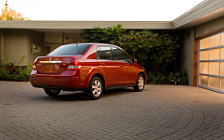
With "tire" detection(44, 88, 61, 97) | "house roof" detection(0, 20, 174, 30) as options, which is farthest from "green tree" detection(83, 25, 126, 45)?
"tire" detection(44, 88, 61, 97)

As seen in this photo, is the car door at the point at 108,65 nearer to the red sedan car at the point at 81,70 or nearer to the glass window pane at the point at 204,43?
the red sedan car at the point at 81,70

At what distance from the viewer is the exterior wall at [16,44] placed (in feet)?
57.5

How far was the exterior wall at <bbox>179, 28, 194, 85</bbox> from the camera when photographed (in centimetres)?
1413

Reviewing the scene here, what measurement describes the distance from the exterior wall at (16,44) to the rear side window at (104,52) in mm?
10147

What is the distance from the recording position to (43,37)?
19844mm

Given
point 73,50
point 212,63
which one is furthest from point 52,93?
point 212,63

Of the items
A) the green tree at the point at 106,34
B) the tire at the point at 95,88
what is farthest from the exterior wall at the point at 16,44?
the tire at the point at 95,88

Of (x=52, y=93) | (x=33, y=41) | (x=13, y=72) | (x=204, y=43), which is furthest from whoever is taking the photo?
(x=33, y=41)

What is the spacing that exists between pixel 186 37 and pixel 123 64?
7.02 meters

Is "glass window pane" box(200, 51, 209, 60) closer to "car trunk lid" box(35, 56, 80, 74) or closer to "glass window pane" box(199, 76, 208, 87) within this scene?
"glass window pane" box(199, 76, 208, 87)

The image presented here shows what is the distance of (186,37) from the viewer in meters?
15.1

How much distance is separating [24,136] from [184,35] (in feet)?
42.8

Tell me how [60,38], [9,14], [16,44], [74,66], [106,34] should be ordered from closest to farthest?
[74,66]
[106,34]
[16,44]
[60,38]
[9,14]

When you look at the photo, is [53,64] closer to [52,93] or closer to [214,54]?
[52,93]
